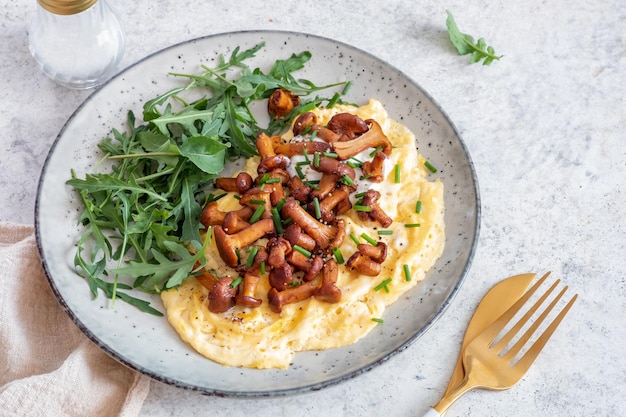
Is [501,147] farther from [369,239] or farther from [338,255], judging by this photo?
[338,255]

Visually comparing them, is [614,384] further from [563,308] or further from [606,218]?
[606,218]

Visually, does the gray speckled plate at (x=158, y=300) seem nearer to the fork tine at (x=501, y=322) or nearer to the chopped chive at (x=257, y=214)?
the fork tine at (x=501, y=322)

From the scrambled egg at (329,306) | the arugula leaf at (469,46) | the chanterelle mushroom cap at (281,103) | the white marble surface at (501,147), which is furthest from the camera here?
the arugula leaf at (469,46)

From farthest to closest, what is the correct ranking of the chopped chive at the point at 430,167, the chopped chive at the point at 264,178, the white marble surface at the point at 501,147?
1. the chopped chive at the point at 430,167
2. the chopped chive at the point at 264,178
3. the white marble surface at the point at 501,147

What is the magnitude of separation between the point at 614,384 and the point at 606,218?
1145mm

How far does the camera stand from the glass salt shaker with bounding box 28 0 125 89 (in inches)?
192

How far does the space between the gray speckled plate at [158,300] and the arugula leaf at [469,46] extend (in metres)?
0.87

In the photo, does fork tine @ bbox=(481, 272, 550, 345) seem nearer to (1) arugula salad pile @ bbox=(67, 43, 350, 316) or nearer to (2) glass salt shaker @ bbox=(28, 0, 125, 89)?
(1) arugula salad pile @ bbox=(67, 43, 350, 316)

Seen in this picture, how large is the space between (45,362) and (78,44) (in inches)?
83.7

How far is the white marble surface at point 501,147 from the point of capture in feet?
13.8

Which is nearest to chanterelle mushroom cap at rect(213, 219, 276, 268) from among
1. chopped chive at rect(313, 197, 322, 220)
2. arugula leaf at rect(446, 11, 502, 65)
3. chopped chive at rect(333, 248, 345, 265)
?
chopped chive at rect(313, 197, 322, 220)

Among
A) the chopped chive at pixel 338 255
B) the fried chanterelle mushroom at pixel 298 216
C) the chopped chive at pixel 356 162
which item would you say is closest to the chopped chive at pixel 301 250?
the fried chanterelle mushroom at pixel 298 216

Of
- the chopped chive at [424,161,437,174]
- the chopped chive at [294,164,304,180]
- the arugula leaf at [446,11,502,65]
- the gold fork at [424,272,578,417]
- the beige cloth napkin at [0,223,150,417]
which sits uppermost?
the arugula leaf at [446,11,502,65]

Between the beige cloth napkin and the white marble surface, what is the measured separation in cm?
23
